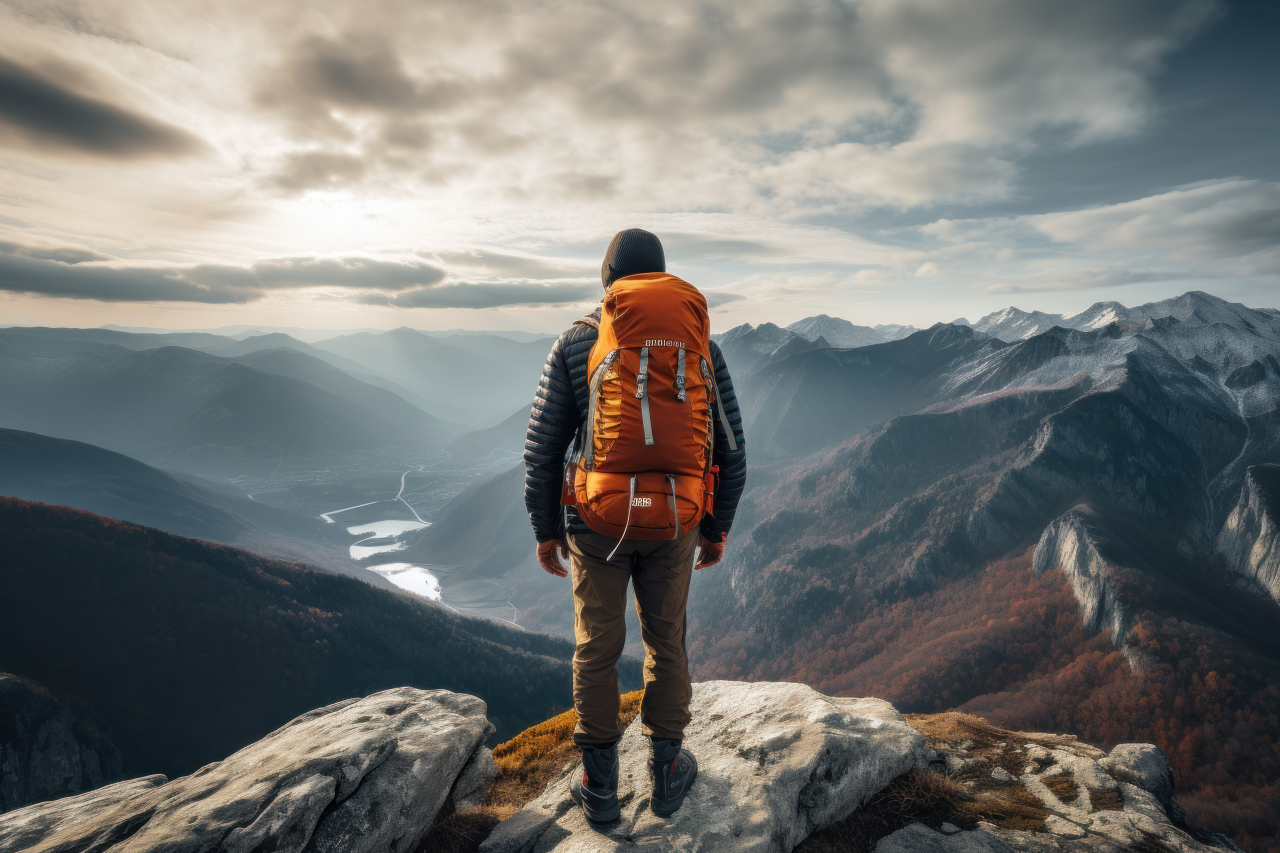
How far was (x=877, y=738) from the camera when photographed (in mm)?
7480

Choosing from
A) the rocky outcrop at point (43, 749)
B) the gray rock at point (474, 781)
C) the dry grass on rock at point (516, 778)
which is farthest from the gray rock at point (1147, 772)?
the rocky outcrop at point (43, 749)

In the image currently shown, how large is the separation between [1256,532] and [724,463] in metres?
198

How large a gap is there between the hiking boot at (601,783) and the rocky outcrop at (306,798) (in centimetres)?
261

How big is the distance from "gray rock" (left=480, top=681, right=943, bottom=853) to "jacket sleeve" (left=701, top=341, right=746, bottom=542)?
3.36m

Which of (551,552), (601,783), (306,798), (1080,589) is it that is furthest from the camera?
(1080,589)

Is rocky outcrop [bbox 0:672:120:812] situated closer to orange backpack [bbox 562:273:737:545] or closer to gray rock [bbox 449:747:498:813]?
gray rock [bbox 449:747:498:813]

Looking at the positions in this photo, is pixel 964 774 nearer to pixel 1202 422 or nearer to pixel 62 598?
pixel 62 598

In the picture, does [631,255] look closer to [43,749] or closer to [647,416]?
[647,416]

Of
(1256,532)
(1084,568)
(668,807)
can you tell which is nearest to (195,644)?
(668,807)

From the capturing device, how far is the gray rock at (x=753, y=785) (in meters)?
6.04

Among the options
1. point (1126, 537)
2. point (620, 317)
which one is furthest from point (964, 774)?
point (1126, 537)

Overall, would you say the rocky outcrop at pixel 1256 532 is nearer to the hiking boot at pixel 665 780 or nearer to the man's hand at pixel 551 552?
the hiking boot at pixel 665 780

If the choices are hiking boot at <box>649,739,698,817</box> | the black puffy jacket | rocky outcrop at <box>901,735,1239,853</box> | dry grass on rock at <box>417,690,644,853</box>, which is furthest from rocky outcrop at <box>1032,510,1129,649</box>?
the black puffy jacket

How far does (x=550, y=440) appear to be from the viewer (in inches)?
241
